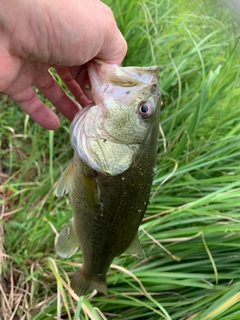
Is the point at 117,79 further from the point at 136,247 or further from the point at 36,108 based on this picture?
the point at 136,247

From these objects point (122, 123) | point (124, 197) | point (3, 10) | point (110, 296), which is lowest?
point (110, 296)

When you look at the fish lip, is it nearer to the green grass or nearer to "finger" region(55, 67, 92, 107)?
"finger" region(55, 67, 92, 107)

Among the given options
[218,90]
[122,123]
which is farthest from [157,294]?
[218,90]

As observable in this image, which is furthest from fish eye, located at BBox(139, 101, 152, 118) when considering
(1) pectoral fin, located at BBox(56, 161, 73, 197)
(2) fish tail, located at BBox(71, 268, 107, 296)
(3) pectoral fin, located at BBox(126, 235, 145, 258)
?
(2) fish tail, located at BBox(71, 268, 107, 296)

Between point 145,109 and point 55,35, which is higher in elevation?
point 55,35

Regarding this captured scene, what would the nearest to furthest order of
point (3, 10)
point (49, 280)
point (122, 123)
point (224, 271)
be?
point (3, 10)
point (122, 123)
point (224, 271)
point (49, 280)

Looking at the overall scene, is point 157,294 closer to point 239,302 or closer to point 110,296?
point 110,296

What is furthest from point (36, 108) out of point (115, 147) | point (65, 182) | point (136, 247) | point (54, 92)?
point (136, 247)
